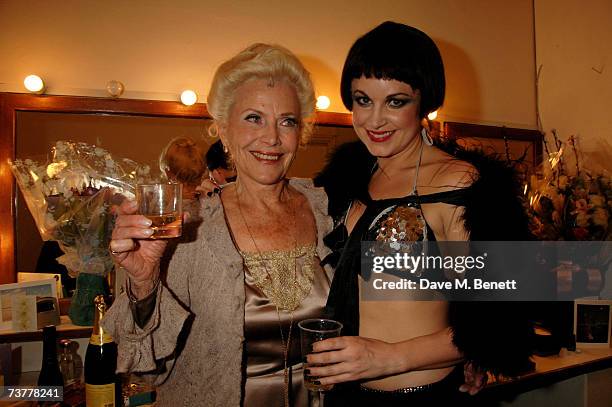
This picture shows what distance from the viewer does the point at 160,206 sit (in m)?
0.98

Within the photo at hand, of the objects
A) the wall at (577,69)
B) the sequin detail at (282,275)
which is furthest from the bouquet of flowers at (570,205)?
the sequin detail at (282,275)

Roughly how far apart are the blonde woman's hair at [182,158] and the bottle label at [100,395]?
1.05 meters

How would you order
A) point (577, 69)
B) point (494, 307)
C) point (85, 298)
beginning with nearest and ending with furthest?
point (494, 307) → point (85, 298) → point (577, 69)

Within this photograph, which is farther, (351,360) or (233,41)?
(233,41)

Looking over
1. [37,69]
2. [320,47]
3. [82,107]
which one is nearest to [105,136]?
[82,107]

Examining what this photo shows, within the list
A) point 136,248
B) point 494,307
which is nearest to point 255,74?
point 136,248

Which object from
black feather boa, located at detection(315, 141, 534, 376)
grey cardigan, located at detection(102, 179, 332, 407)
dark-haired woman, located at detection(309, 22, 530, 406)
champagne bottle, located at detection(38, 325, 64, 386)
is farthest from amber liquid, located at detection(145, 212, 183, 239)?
champagne bottle, located at detection(38, 325, 64, 386)

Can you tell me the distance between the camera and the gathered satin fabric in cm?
133

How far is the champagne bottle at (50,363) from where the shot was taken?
1.65 m

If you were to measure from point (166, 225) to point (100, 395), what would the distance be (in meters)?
0.87

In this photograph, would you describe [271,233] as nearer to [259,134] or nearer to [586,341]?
Result: [259,134]

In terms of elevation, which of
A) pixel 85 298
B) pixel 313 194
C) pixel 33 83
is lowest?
pixel 85 298

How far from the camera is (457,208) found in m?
1.21

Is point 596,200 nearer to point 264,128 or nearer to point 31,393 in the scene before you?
point 264,128
